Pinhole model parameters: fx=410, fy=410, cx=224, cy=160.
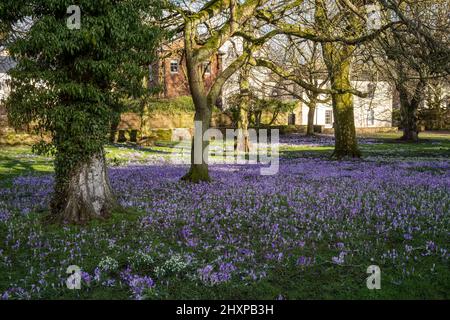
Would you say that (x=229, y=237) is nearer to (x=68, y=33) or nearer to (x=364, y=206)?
(x=364, y=206)

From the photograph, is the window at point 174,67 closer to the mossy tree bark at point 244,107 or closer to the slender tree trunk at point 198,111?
the mossy tree bark at point 244,107

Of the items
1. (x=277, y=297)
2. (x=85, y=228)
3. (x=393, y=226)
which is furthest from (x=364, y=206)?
(x=85, y=228)

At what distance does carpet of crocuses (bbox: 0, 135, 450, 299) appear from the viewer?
6.18 m

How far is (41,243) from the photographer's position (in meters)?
8.19

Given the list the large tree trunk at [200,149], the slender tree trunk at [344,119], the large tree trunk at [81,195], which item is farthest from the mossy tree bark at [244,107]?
the large tree trunk at [81,195]

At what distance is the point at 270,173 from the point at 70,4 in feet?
39.1

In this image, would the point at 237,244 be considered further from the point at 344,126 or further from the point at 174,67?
the point at 174,67

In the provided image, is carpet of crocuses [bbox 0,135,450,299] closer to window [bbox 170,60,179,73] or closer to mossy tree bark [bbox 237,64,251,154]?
mossy tree bark [bbox 237,64,251,154]

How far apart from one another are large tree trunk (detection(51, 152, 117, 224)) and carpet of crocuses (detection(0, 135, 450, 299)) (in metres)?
0.45

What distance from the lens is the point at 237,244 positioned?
324 inches

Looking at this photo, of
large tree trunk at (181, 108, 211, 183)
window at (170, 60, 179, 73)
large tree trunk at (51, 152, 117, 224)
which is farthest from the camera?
window at (170, 60, 179, 73)

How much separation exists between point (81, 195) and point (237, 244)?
394cm

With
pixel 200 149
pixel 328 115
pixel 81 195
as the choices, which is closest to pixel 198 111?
pixel 200 149

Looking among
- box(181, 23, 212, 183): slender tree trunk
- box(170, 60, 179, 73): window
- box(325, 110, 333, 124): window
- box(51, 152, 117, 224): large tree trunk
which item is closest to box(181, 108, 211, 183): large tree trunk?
box(181, 23, 212, 183): slender tree trunk
